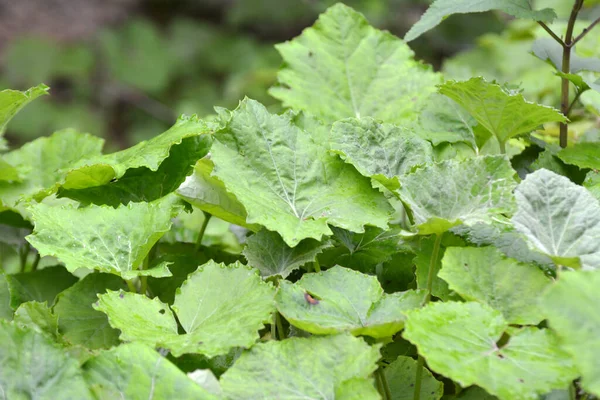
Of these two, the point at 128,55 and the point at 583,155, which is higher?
the point at 583,155

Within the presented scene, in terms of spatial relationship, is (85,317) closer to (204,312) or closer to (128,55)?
(204,312)

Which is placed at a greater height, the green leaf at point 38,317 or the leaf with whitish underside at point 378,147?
the leaf with whitish underside at point 378,147

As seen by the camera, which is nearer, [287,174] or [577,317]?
[577,317]

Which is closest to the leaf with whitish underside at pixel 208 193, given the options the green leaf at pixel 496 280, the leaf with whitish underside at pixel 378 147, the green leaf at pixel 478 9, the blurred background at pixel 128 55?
the leaf with whitish underside at pixel 378 147

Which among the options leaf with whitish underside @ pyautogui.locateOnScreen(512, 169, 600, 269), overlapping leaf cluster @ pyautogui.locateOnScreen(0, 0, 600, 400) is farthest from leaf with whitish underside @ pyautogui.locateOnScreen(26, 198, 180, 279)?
leaf with whitish underside @ pyautogui.locateOnScreen(512, 169, 600, 269)

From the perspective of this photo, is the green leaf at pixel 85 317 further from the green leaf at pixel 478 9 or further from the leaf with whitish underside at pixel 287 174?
the green leaf at pixel 478 9

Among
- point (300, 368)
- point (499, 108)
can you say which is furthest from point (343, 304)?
point (499, 108)

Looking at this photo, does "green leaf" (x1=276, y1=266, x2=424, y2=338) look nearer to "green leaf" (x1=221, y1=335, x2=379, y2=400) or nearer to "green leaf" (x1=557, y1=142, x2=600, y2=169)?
"green leaf" (x1=221, y1=335, x2=379, y2=400)
